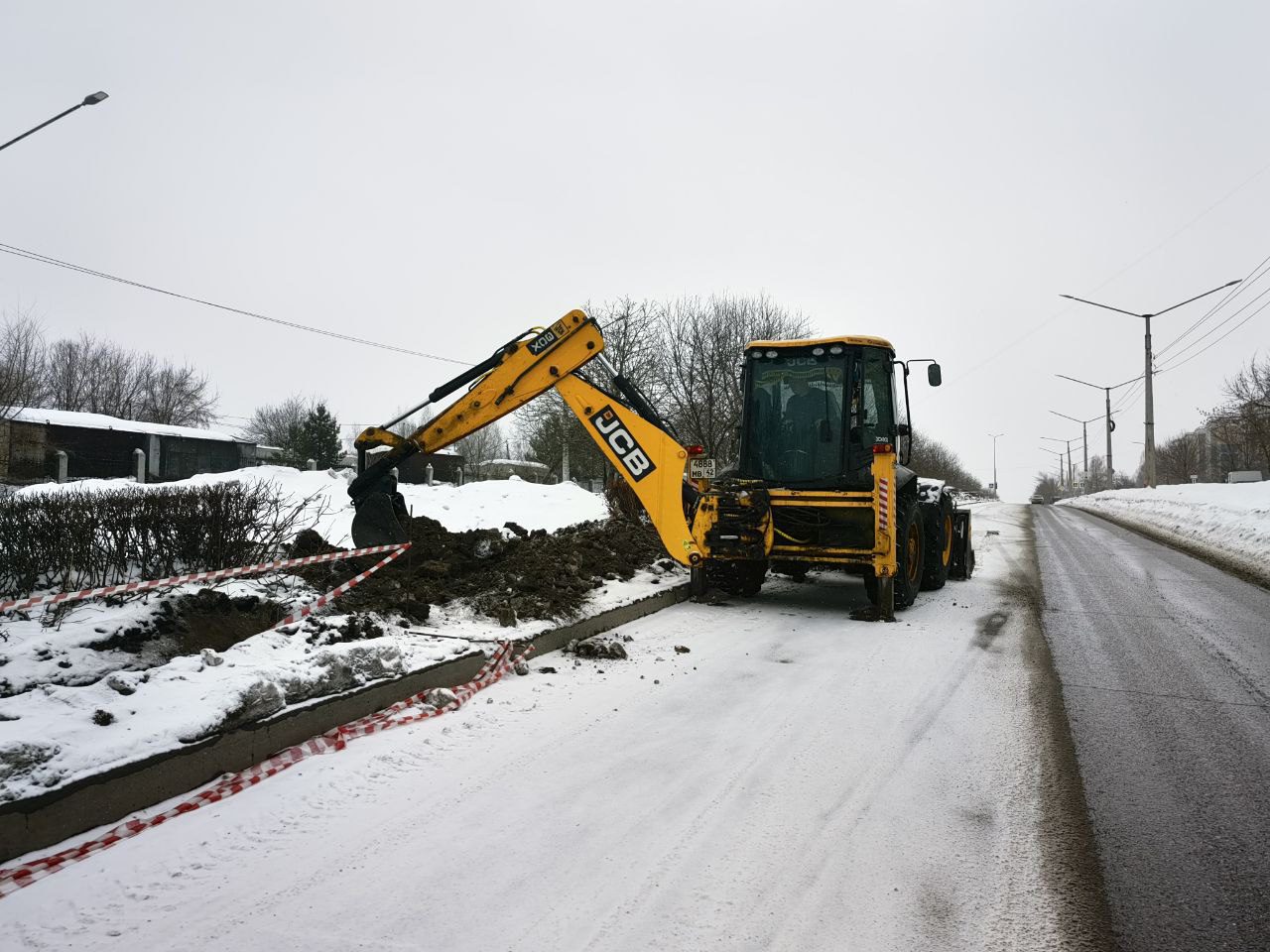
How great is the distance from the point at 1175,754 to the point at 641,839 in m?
3.17

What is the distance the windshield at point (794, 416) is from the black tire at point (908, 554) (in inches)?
38.1

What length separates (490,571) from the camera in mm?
8953

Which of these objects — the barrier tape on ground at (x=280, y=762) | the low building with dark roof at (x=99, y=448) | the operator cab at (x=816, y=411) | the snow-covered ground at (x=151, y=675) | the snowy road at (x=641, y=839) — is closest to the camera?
the snowy road at (x=641, y=839)

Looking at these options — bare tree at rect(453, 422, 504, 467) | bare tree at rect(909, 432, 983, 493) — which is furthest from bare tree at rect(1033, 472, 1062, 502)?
bare tree at rect(453, 422, 504, 467)

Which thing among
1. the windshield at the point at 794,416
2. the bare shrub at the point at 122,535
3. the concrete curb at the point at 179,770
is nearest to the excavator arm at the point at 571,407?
the windshield at the point at 794,416

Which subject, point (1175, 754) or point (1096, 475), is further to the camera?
point (1096, 475)

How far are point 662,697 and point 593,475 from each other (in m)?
37.5

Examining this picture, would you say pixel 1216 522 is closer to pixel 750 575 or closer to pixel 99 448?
pixel 750 575

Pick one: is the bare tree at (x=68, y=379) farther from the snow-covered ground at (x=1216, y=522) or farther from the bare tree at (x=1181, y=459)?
the bare tree at (x=1181, y=459)

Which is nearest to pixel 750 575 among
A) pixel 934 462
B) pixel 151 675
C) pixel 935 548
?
pixel 935 548

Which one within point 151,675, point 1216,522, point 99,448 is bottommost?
point 151,675

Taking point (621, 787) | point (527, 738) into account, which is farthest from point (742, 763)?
point (527, 738)

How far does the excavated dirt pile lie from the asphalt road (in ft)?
14.9

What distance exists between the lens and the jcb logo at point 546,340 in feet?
28.7
